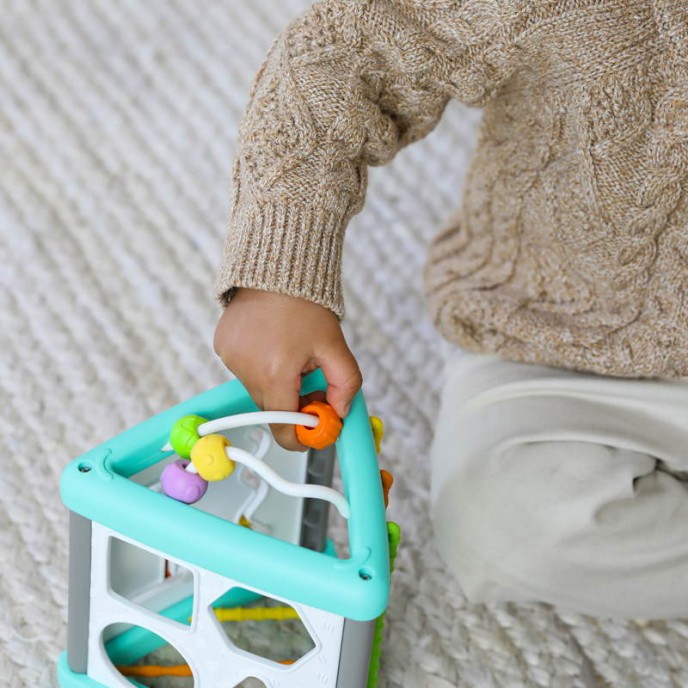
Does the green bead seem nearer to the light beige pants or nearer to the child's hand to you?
the child's hand

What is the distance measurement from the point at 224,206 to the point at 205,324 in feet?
0.52

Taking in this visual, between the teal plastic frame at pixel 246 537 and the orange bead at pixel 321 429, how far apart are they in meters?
0.02

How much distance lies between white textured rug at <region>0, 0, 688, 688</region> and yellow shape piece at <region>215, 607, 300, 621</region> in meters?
0.07

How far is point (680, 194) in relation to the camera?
584mm

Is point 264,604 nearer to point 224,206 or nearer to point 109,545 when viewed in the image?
point 109,545

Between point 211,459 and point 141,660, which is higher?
point 211,459

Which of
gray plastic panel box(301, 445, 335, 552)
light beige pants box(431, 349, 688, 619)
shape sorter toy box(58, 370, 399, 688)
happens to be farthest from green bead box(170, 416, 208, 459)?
light beige pants box(431, 349, 688, 619)

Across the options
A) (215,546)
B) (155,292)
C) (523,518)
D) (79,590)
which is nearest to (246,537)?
(215,546)

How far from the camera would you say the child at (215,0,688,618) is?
0.55 m

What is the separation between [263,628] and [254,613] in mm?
14

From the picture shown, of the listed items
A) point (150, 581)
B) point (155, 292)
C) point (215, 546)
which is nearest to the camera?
point (215, 546)

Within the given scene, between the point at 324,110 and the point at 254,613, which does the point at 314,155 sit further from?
the point at 254,613

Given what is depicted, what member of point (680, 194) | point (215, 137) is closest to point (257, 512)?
point (680, 194)

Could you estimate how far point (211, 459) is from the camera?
0.50 m
